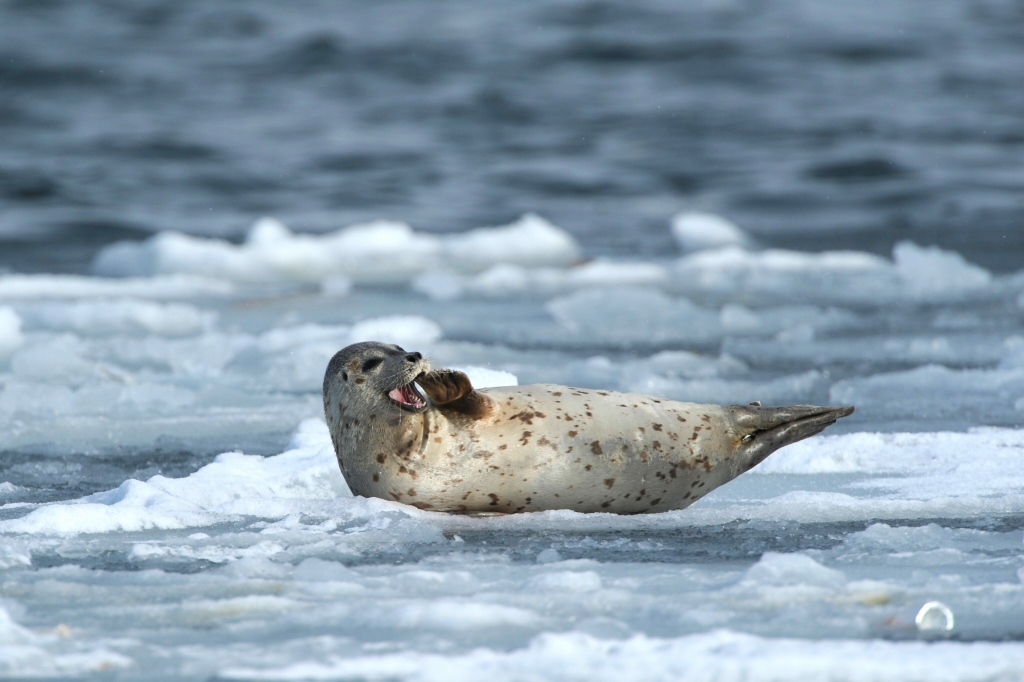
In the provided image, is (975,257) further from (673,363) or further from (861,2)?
(861,2)

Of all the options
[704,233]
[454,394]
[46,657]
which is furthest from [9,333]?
[704,233]

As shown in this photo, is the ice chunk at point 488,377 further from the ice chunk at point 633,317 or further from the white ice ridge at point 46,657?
the ice chunk at point 633,317

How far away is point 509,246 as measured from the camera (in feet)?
35.8

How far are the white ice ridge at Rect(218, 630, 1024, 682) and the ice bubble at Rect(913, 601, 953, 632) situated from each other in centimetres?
11

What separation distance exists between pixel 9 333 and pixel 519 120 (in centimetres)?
1036

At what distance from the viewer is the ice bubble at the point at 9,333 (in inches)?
257

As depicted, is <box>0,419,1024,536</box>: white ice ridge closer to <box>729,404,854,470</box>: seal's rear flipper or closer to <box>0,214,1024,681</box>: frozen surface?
<box>0,214,1024,681</box>: frozen surface

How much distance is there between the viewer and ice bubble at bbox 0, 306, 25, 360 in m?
6.53

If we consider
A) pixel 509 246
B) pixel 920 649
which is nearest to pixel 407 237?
pixel 509 246

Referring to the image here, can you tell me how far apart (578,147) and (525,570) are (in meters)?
13.1

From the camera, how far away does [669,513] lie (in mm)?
3533

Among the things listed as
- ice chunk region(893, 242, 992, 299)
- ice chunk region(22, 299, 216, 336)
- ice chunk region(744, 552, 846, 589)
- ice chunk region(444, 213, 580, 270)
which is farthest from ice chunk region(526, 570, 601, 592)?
ice chunk region(444, 213, 580, 270)

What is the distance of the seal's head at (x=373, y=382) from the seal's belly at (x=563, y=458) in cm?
13

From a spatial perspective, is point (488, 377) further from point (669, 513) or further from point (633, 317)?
point (633, 317)
